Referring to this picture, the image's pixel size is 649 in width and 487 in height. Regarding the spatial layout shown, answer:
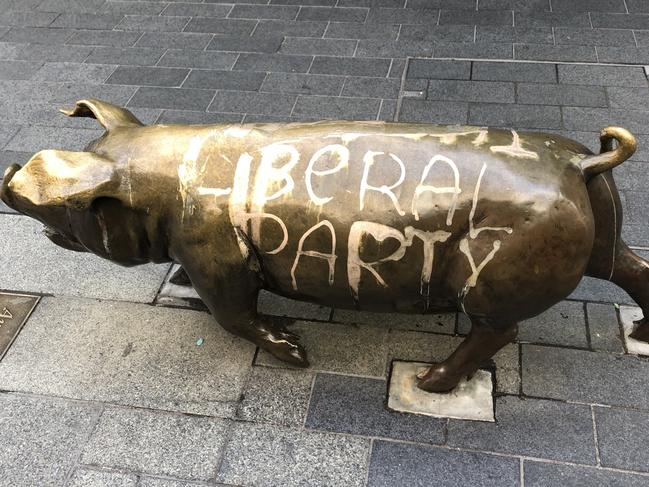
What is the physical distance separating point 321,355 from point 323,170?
3.79 feet

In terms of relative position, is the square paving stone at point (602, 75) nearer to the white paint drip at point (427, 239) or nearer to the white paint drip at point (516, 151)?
the white paint drip at point (516, 151)

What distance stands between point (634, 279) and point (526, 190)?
98cm

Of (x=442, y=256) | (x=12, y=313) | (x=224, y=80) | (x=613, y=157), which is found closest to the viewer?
(x=613, y=157)

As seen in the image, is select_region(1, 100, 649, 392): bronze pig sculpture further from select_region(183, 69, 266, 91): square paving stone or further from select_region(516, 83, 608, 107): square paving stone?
select_region(183, 69, 266, 91): square paving stone

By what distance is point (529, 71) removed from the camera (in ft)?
17.0

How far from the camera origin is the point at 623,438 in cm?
280

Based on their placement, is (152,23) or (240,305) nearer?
(240,305)

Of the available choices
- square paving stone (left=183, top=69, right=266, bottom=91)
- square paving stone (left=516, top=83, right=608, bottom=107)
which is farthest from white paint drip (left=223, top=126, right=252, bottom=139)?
square paving stone (left=516, top=83, right=608, bottom=107)

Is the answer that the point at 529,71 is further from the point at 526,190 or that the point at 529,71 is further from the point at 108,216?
the point at 108,216

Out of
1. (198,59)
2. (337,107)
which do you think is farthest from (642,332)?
(198,59)

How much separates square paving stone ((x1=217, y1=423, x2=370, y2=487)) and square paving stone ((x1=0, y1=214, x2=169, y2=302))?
3.87ft

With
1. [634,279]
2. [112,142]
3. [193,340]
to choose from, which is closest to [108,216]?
[112,142]

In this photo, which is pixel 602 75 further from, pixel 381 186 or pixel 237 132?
pixel 237 132

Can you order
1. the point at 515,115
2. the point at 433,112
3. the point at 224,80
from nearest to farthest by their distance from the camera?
the point at 515,115, the point at 433,112, the point at 224,80
